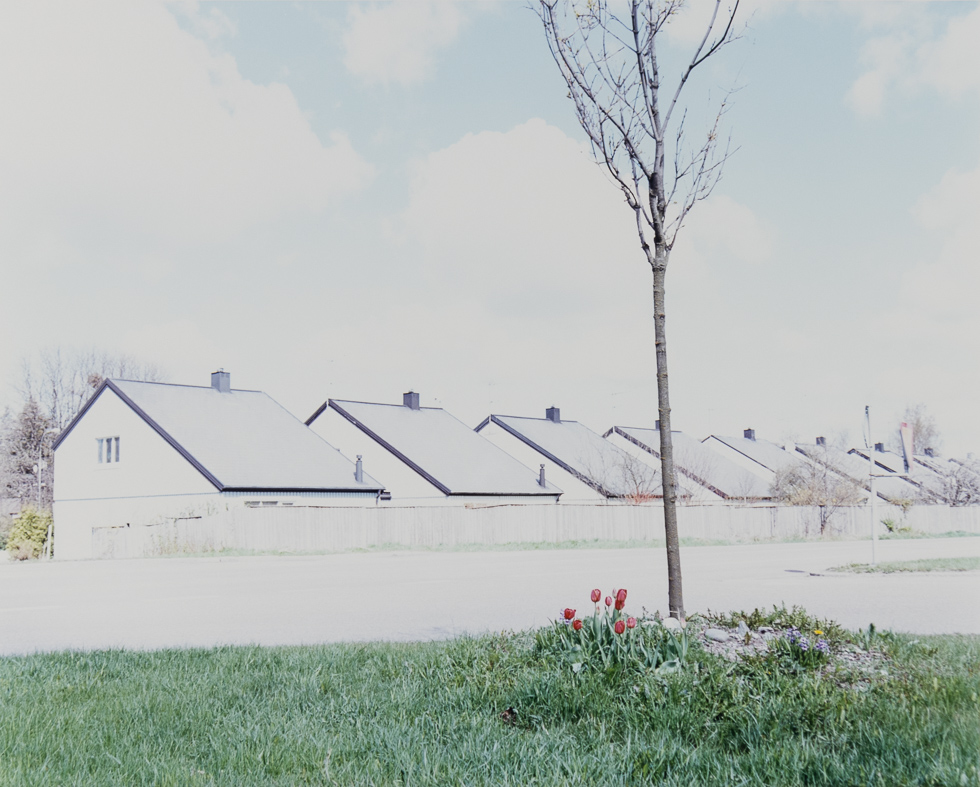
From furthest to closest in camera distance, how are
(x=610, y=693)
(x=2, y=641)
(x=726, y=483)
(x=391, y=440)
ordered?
(x=726, y=483)
(x=391, y=440)
(x=2, y=641)
(x=610, y=693)

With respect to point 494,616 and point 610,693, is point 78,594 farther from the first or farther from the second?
point 610,693

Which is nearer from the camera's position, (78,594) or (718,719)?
(718,719)

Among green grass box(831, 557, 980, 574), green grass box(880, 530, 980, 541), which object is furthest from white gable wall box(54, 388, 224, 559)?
green grass box(880, 530, 980, 541)

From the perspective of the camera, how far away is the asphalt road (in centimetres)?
993

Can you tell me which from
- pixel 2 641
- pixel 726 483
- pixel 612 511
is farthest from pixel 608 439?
pixel 2 641

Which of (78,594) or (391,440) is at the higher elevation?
(391,440)

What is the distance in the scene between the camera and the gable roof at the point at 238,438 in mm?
Answer: 33875

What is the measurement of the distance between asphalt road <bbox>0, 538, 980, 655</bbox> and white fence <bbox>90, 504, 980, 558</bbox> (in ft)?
16.0

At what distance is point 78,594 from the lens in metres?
15.3

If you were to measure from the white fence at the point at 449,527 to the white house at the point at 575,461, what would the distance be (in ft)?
15.8

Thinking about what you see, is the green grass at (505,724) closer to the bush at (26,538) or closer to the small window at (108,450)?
the bush at (26,538)

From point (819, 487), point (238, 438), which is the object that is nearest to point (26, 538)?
point (238, 438)

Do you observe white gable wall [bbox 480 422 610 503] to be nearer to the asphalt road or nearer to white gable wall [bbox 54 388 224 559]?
white gable wall [bbox 54 388 224 559]

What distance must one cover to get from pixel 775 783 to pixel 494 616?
24.9 ft
